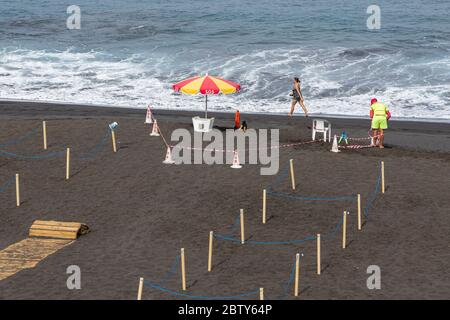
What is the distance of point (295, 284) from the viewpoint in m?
19.7

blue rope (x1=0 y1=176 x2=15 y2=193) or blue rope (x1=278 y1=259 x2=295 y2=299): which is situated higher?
blue rope (x1=0 y1=176 x2=15 y2=193)

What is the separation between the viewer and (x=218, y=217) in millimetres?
24078

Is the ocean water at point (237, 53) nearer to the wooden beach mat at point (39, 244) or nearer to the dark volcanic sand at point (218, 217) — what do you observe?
the dark volcanic sand at point (218, 217)

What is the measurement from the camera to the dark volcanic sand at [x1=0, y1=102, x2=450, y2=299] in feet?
66.5

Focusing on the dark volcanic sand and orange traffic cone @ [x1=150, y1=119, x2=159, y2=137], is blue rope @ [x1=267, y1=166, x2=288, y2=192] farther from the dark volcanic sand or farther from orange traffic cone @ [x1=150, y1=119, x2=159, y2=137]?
orange traffic cone @ [x1=150, y1=119, x2=159, y2=137]

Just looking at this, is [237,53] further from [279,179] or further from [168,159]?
[279,179]

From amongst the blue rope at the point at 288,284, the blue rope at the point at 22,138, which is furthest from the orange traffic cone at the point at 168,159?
the blue rope at the point at 288,284

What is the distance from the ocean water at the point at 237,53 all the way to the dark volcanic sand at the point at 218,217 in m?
12.1

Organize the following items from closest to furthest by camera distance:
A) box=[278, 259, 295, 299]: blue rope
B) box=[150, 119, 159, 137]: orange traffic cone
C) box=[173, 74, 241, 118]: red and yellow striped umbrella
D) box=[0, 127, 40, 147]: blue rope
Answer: box=[278, 259, 295, 299]: blue rope, box=[173, 74, 241, 118]: red and yellow striped umbrella, box=[0, 127, 40, 147]: blue rope, box=[150, 119, 159, 137]: orange traffic cone

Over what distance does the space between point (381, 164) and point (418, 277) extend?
24.6 feet

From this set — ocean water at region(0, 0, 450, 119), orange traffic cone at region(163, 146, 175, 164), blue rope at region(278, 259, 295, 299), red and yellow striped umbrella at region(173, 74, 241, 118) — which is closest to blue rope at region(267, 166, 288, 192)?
orange traffic cone at region(163, 146, 175, 164)

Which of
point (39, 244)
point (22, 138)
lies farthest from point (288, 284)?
point (22, 138)

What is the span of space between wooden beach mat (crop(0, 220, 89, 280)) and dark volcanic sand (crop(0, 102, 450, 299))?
0.26 m
